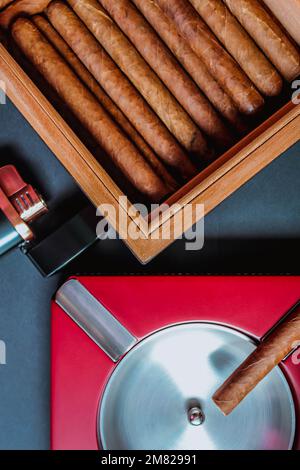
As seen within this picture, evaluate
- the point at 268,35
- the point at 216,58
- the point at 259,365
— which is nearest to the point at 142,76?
the point at 216,58

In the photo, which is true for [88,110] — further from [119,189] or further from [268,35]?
[268,35]

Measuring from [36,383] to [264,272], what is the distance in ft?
1.88

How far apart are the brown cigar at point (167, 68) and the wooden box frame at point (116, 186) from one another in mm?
96

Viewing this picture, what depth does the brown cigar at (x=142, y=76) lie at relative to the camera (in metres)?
1.02

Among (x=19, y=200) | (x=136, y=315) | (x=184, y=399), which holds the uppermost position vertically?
(x=19, y=200)

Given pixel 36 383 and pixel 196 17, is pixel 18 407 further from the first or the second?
pixel 196 17

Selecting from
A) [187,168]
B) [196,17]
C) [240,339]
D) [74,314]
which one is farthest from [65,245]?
[196,17]

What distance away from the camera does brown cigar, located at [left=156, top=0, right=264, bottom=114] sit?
3.33ft

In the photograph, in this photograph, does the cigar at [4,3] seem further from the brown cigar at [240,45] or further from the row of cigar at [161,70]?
the brown cigar at [240,45]

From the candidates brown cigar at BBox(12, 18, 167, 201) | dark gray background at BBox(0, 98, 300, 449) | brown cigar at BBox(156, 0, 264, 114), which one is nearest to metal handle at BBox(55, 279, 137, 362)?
dark gray background at BBox(0, 98, 300, 449)

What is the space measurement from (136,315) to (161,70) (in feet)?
1.66

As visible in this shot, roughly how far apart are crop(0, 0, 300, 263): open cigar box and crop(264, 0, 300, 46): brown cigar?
16cm

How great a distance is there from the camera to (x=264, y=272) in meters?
1.14

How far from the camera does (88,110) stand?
101 cm
